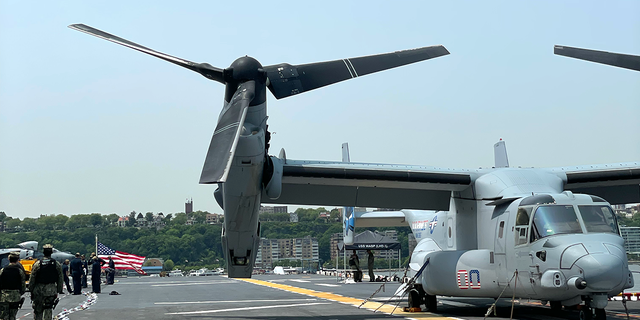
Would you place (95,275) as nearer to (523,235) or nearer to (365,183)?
(365,183)

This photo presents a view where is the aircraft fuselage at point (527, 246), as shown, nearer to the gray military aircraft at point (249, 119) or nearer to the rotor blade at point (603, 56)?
the rotor blade at point (603, 56)

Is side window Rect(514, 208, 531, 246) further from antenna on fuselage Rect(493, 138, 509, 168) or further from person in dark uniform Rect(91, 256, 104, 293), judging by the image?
person in dark uniform Rect(91, 256, 104, 293)

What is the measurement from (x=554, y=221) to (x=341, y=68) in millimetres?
5468

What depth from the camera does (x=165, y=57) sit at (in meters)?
13.7

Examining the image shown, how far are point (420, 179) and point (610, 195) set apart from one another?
6.13 meters

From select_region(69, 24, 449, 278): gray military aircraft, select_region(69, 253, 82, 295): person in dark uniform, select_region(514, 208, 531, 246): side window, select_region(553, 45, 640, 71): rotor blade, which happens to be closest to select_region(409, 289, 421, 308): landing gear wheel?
select_region(514, 208, 531, 246): side window

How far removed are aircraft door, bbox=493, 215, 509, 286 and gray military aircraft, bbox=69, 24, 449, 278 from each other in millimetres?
3921

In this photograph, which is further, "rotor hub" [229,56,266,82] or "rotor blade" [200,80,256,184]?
"rotor hub" [229,56,266,82]

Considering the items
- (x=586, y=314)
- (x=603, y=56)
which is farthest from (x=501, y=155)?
(x=586, y=314)

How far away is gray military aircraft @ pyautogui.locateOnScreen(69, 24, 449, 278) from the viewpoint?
40.9 ft

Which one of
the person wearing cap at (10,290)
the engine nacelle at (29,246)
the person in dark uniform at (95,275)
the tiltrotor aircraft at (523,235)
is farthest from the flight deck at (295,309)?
the engine nacelle at (29,246)

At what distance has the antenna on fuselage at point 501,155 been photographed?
20594mm

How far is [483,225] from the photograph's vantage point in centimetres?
1423

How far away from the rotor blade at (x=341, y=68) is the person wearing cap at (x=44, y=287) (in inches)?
234
